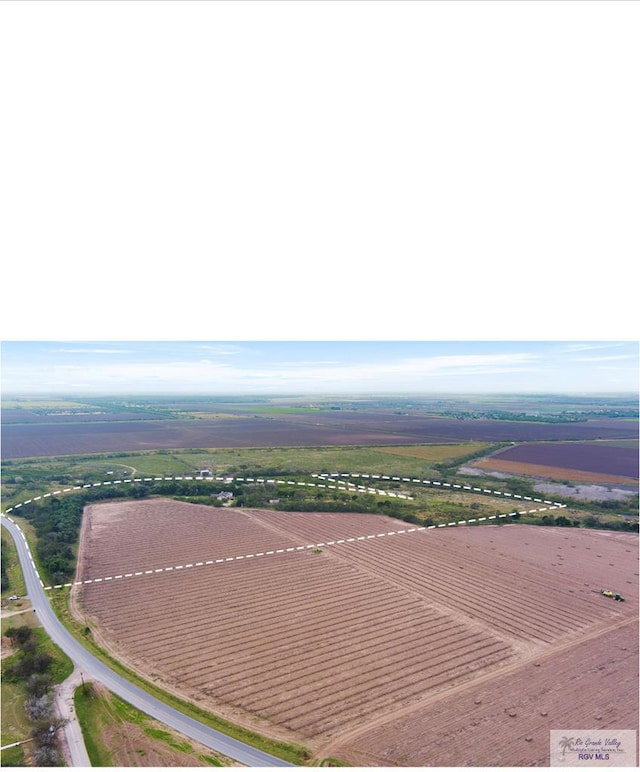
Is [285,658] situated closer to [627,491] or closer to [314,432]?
[627,491]

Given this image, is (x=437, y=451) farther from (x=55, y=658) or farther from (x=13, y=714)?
(x=13, y=714)

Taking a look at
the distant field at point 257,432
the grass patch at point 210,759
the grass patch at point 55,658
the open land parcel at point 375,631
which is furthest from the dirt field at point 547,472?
the grass patch at point 55,658

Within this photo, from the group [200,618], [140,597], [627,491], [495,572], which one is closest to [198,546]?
[140,597]

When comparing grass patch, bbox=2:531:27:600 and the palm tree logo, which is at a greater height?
the palm tree logo

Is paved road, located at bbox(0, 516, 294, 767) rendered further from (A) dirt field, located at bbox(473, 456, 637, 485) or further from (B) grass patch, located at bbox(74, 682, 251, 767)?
(A) dirt field, located at bbox(473, 456, 637, 485)

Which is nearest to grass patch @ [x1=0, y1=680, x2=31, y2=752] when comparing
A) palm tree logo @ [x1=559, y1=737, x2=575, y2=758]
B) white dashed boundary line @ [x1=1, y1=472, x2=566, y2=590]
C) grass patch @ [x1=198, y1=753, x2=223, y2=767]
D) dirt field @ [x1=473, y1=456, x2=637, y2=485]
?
grass patch @ [x1=198, y1=753, x2=223, y2=767]

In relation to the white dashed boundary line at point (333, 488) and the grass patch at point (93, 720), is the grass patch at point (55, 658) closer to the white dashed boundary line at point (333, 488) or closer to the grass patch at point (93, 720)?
the grass patch at point (93, 720)

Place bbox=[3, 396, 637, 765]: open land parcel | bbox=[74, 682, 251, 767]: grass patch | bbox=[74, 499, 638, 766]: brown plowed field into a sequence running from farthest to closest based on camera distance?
1. bbox=[74, 499, 638, 766]: brown plowed field
2. bbox=[3, 396, 637, 765]: open land parcel
3. bbox=[74, 682, 251, 767]: grass patch
